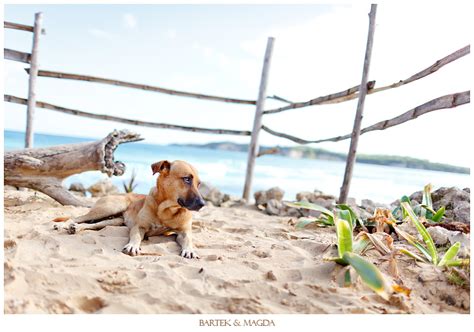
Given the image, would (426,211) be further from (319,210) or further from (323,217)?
(319,210)

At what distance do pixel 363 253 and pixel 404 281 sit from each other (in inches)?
14.0

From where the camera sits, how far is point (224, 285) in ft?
6.50

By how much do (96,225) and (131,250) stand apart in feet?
2.14

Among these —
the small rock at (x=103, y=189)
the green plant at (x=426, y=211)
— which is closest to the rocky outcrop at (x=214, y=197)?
the small rock at (x=103, y=189)

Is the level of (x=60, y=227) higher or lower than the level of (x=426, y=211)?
lower

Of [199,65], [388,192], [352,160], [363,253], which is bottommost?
[388,192]

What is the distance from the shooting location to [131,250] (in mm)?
2479

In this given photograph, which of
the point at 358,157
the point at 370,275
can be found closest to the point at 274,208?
the point at 370,275

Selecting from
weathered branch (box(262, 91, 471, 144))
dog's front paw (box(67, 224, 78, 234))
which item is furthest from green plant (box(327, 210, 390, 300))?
dog's front paw (box(67, 224, 78, 234))

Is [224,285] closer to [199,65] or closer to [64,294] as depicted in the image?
[64,294]

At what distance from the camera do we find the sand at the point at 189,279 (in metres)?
1.77

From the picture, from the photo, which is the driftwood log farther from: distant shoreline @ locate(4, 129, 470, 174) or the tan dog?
distant shoreline @ locate(4, 129, 470, 174)

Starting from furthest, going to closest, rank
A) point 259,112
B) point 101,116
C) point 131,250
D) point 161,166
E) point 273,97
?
1. point 273,97
2. point 259,112
3. point 101,116
4. point 161,166
5. point 131,250
